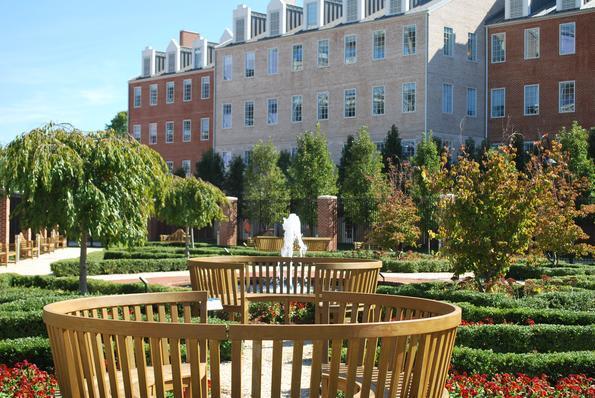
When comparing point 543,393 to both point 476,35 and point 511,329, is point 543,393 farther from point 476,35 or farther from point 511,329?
point 476,35

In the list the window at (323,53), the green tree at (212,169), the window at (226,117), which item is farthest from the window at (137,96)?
the window at (323,53)

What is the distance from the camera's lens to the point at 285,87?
49.2 meters

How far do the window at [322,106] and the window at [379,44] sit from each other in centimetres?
364

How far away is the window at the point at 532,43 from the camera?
43.0 m

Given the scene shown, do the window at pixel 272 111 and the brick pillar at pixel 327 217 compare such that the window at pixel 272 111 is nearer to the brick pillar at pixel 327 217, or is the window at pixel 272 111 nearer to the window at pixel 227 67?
the window at pixel 227 67

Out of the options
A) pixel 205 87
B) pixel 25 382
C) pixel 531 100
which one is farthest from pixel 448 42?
pixel 25 382

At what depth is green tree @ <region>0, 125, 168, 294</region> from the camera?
46.2ft

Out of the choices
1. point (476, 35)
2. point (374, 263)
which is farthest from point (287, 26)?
point (374, 263)

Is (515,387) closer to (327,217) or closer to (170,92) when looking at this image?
(327,217)

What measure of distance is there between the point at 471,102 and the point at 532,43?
4093 millimetres

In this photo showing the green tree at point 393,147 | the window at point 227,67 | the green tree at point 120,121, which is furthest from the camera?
the green tree at point 120,121

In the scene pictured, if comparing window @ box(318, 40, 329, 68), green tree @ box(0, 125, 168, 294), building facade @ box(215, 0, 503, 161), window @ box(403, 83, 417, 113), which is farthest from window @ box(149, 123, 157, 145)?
green tree @ box(0, 125, 168, 294)

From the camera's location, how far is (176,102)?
59.2m

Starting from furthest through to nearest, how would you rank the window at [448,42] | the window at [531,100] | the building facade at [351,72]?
the window at [448,42]
the building facade at [351,72]
the window at [531,100]
